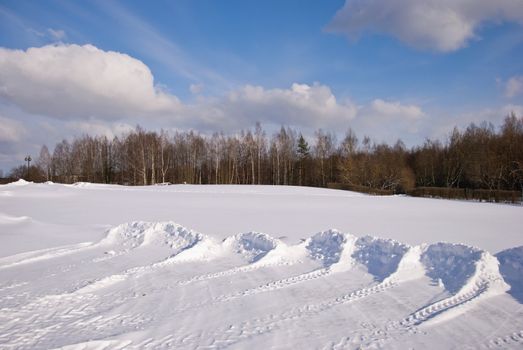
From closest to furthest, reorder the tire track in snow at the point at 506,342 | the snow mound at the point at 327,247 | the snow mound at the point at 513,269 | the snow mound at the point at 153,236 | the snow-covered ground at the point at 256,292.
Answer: the tire track in snow at the point at 506,342
the snow-covered ground at the point at 256,292
the snow mound at the point at 513,269
the snow mound at the point at 327,247
the snow mound at the point at 153,236

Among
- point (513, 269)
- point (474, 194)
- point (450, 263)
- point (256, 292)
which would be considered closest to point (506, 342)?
point (450, 263)

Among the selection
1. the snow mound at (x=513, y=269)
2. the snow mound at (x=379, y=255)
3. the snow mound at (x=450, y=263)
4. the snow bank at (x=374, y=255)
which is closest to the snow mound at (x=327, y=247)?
the snow bank at (x=374, y=255)

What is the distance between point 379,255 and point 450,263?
1281 millimetres

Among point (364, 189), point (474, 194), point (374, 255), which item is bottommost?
point (374, 255)

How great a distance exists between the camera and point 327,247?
811 centimetres

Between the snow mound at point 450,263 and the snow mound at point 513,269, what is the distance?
1.58 feet

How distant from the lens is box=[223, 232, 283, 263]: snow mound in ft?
26.1

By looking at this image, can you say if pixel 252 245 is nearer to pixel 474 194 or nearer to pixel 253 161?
pixel 474 194

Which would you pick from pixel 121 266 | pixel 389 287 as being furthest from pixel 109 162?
pixel 389 287

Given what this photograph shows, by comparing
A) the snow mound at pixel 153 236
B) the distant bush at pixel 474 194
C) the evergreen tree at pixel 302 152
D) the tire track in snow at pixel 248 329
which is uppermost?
the evergreen tree at pixel 302 152

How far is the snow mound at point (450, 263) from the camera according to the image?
5648 millimetres

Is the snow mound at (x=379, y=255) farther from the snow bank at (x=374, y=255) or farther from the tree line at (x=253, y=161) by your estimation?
the tree line at (x=253, y=161)

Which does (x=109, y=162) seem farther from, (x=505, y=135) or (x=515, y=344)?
(x=515, y=344)

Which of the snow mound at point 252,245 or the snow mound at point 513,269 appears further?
the snow mound at point 252,245
